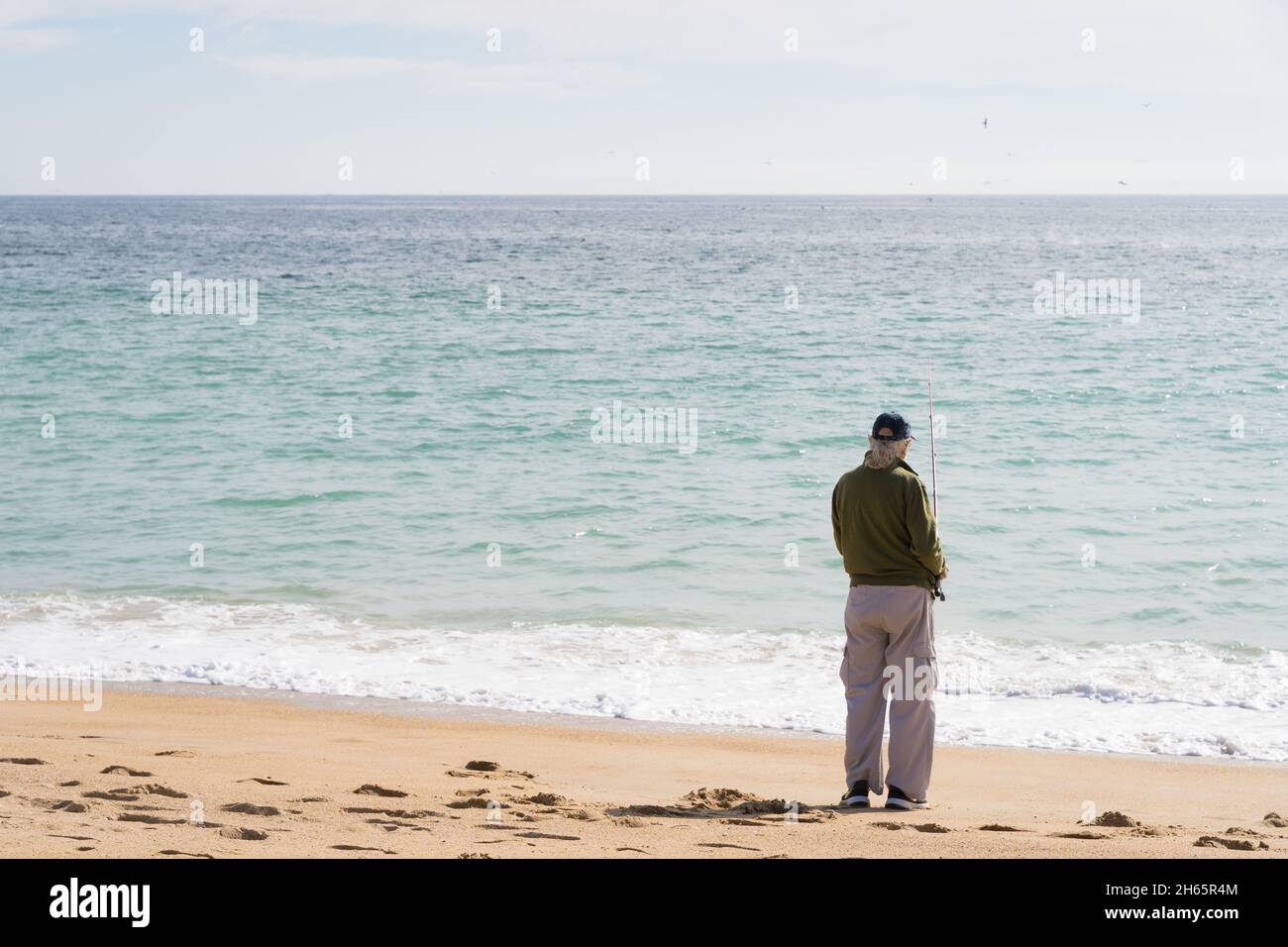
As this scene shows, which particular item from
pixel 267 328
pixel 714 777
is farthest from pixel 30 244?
pixel 714 777

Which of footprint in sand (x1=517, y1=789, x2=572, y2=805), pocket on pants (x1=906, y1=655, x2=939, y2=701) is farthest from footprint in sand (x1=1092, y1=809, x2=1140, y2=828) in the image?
footprint in sand (x1=517, y1=789, x2=572, y2=805)

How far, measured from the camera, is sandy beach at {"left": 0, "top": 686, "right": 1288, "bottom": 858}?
14.5 ft

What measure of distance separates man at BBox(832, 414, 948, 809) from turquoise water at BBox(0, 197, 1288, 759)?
6.50 ft

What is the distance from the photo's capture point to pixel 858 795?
218 inches

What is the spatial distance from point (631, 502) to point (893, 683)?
8317 millimetres

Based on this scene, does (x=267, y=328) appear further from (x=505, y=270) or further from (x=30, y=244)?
(x=30, y=244)

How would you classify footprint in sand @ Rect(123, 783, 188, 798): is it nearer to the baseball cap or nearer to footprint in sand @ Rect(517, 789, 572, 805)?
footprint in sand @ Rect(517, 789, 572, 805)

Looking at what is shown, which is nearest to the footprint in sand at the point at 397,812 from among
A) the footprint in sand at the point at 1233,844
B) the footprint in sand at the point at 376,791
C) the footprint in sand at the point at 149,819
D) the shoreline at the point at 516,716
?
the footprint in sand at the point at 376,791

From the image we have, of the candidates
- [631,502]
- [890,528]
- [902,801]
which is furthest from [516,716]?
[631,502]

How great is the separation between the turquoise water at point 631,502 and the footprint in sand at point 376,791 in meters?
2.63

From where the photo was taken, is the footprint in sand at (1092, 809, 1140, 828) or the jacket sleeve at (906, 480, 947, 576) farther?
the jacket sleeve at (906, 480, 947, 576)

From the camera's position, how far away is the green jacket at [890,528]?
5.34m

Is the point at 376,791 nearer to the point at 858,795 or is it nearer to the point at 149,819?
the point at 149,819
